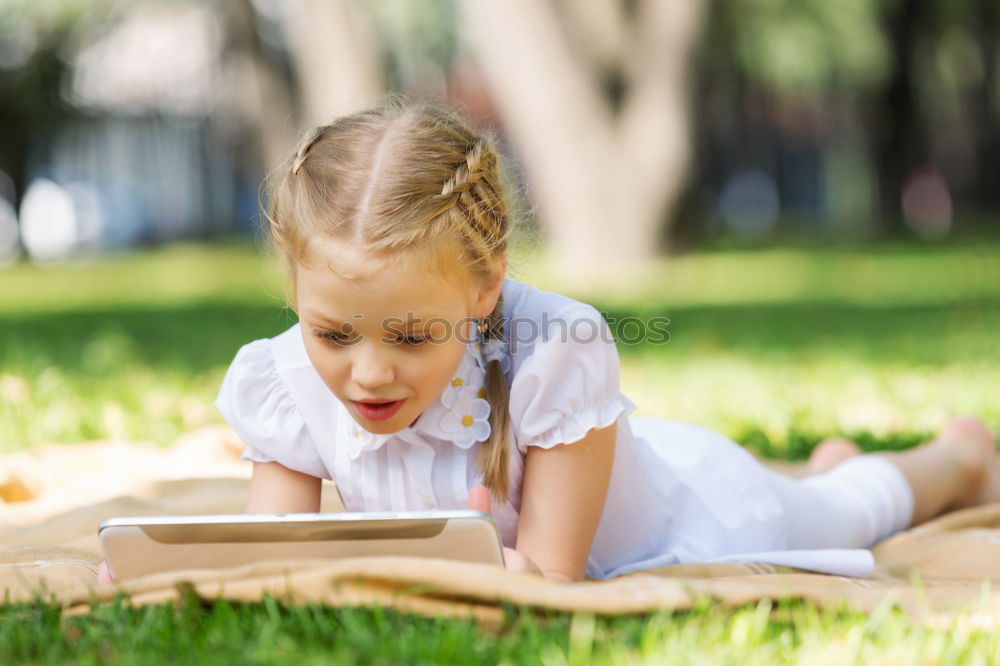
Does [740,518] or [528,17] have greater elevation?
[528,17]

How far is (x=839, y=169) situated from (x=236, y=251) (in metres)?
28.8

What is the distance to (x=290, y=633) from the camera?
1895 millimetres

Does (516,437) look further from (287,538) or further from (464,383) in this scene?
(287,538)

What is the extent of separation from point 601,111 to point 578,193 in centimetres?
75

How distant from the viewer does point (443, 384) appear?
2.29 meters

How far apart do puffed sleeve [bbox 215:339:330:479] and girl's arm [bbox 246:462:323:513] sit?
2cm

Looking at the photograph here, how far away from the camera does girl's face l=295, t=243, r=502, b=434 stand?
2.14 m

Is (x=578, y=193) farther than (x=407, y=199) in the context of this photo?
Yes

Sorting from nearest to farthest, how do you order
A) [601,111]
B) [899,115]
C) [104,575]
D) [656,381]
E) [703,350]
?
[104,575], [656,381], [703,350], [601,111], [899,115]

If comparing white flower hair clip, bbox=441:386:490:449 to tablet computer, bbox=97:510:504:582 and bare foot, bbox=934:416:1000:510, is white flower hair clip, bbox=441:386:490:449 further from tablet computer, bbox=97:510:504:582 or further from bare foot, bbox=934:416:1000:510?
bare foot, bbox=934:416:1000:510

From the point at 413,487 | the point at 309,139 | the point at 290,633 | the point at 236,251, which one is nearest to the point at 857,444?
the point at 413,487

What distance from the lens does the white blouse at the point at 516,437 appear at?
7.72 feet

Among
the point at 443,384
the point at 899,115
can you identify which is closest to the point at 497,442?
the point at 443,384

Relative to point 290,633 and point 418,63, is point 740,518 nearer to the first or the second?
point 290,633
